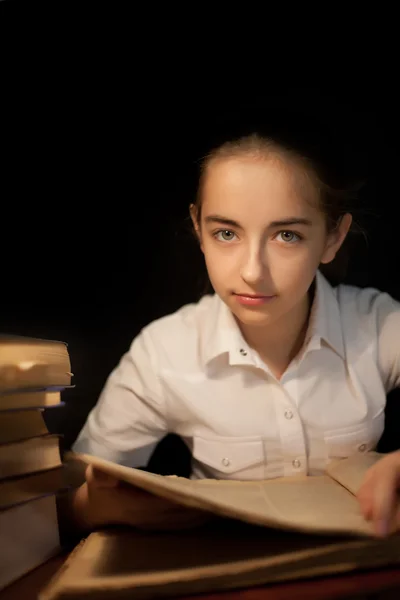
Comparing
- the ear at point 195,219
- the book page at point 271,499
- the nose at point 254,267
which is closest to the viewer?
the book page at point 271,499

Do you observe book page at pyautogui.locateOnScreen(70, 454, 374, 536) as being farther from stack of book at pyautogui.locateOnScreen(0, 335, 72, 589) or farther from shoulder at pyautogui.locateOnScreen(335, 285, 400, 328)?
shoulder at pyautogui.locateOnScreen(335, 285, 400, 328)

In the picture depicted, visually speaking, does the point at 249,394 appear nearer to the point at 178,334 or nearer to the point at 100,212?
the point at 178,334

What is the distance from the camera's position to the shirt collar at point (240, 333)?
71cm

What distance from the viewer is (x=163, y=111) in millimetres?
706

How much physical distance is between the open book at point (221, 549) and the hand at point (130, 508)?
0.04ft

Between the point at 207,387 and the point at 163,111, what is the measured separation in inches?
13.8

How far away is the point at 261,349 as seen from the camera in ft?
2.42

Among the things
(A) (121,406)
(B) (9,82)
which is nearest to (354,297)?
(A) (121,406)

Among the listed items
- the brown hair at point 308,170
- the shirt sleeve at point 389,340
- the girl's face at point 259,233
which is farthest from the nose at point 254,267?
the shirt sleeve at point 389,340

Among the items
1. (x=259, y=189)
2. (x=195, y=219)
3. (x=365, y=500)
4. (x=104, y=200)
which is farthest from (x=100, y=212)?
(x=365, y=500)

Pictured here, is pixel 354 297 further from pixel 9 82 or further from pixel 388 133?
pixel 9 82

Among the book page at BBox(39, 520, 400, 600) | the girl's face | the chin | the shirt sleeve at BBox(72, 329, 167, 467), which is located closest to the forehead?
the girl's face

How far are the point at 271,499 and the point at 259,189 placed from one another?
1.05ft

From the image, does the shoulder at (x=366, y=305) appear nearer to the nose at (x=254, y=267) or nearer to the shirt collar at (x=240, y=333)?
the shirt collar at (x=240, y=333)
